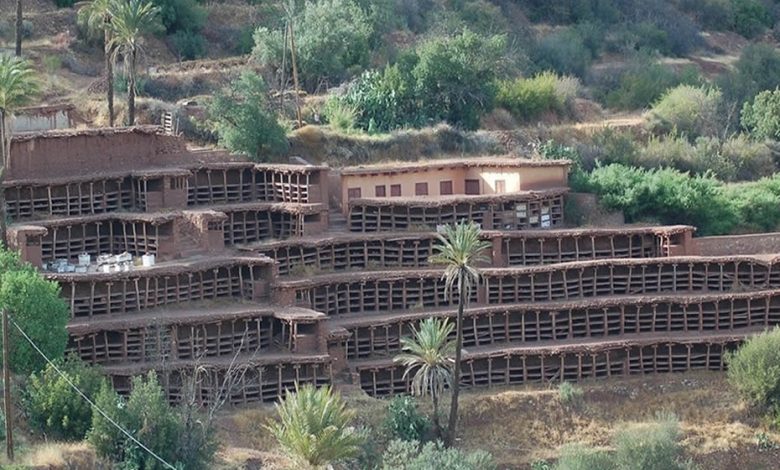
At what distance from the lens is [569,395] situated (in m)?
70.9

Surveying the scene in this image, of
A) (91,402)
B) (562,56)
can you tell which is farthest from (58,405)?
(562,56)

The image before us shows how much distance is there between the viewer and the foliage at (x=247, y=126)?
78.1 metres

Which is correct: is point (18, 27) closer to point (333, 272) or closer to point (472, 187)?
point (333, 272)

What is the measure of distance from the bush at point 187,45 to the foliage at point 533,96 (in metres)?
12.3

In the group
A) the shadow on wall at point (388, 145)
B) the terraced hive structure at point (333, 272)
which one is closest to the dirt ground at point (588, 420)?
the terraced hive structure at point (333, 272)

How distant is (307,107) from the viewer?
8494cm

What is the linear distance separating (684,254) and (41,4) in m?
29.6

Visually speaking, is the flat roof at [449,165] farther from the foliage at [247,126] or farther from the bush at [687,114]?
the bush at [687,114]

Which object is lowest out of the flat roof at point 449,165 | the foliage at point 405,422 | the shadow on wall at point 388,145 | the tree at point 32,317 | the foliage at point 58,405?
the foliage at point 405,422

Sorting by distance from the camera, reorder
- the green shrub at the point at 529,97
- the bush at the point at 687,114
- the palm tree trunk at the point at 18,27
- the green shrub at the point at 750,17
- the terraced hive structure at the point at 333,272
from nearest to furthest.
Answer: the terraced hive structure at the point at 333,272
the palm tree trunk at the point at 18,27
the green shrub at the point at 529,97
the bush at the point at 687,114
the green shrub at the point at 750,17

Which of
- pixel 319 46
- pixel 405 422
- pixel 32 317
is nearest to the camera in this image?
pixel 32 317

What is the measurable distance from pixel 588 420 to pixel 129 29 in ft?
70.4

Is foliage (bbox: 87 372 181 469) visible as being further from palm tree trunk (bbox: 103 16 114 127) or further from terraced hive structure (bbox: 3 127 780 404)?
palm tree trunk (bbox: 103 16 114 127)

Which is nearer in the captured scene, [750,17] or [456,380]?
[456,380]
